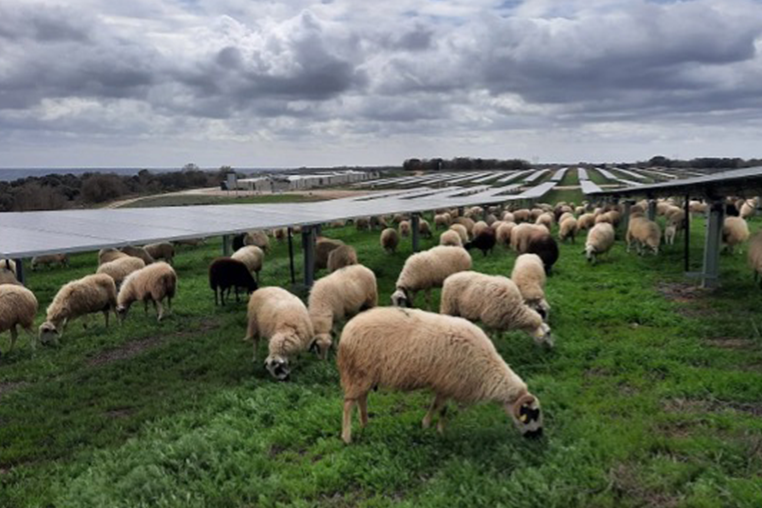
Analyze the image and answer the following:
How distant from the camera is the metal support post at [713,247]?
14.1 meters

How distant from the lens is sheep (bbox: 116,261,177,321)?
43.3 feet

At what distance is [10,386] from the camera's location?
9.12m

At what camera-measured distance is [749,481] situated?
A: 5.08 metres

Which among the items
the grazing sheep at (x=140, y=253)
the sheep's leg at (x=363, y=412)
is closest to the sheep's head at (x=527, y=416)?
the sheep's leg at (x=363, y=412)

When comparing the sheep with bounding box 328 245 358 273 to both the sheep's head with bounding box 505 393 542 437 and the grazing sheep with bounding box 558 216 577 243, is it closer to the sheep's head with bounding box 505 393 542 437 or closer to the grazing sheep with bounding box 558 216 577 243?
the sheep's head with bounding box 505 393 542 437

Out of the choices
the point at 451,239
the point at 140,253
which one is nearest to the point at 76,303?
the point at 140,253

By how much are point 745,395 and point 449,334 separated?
4.14 m

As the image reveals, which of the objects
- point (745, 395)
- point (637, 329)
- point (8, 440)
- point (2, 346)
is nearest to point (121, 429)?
point (8, 440)

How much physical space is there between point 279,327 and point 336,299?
5.31 feet

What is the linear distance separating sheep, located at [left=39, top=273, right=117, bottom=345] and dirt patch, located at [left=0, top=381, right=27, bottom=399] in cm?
229

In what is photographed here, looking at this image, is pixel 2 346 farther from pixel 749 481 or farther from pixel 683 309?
pixel 683 309

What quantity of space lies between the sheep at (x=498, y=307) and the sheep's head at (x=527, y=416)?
3.22m

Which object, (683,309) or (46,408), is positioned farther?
(683,309)

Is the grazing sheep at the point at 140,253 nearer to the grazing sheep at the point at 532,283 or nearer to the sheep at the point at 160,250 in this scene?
the sheep at the point at 160,250
